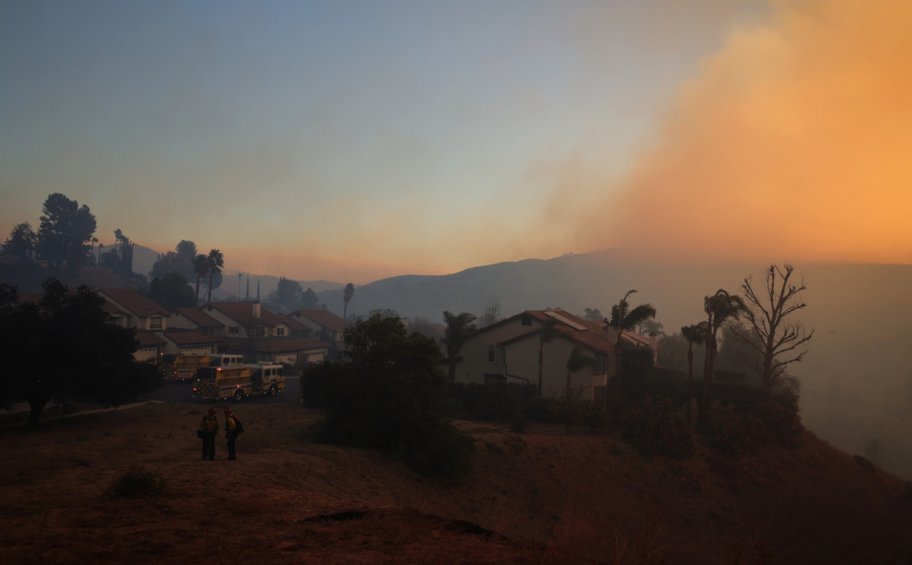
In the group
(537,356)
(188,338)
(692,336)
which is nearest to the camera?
(692,336)

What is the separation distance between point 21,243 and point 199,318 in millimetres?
87227

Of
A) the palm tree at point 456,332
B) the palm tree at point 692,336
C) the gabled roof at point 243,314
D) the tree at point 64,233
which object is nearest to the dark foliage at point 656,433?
the palm tree at point 692,336

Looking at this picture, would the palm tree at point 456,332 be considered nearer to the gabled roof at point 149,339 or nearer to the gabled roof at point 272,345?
the gabled roof at point 272,345

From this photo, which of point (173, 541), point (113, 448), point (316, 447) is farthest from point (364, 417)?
point (173, 541)

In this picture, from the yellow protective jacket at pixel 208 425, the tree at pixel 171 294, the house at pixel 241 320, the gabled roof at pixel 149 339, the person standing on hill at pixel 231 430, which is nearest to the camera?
the yellow protective jacket at pixel 208 425

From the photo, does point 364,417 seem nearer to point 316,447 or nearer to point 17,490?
point 316,447

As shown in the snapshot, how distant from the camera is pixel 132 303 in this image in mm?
68500

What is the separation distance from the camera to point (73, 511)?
12109mm

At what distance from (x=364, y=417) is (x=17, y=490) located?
13.5m

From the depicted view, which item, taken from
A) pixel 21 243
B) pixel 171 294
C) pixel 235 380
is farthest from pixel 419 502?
pixel 21 243

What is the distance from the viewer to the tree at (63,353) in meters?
25.5

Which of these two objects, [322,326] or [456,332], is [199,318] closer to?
[322,326]

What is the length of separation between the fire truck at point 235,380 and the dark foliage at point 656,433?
2701 cm

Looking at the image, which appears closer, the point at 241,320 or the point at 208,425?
the point at 208,425
